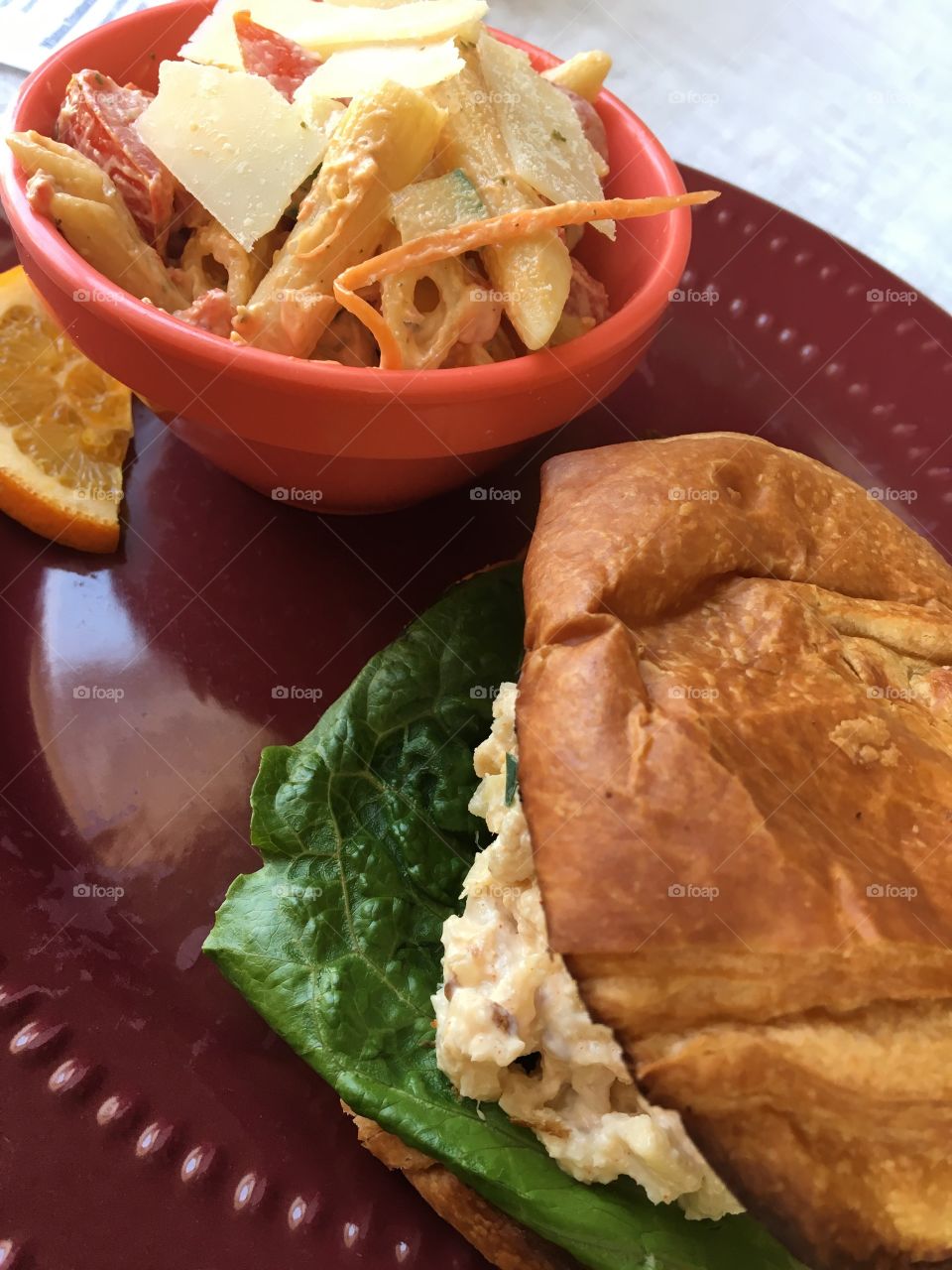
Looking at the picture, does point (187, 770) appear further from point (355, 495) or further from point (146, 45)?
point (146, 45)

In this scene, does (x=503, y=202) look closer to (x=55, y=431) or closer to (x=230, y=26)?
(x=230, y=26)

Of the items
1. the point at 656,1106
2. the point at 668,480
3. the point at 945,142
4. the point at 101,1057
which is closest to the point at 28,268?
the point at 668,480

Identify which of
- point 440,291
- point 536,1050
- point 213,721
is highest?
point 440,291

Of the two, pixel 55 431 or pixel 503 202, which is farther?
pixel 55 431

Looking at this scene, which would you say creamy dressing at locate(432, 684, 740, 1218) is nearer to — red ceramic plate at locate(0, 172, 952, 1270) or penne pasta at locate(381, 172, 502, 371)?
red ceramic plate at locate(0, 172, 952, 1270)

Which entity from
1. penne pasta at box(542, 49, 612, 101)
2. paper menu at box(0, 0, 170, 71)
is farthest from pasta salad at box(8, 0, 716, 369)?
paper menu at box(0, 0, 170, 71)

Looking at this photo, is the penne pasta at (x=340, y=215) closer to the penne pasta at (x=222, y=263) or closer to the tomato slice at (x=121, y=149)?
the penne pasta at (x=222, y=263)

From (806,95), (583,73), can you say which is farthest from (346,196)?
(806,95)
